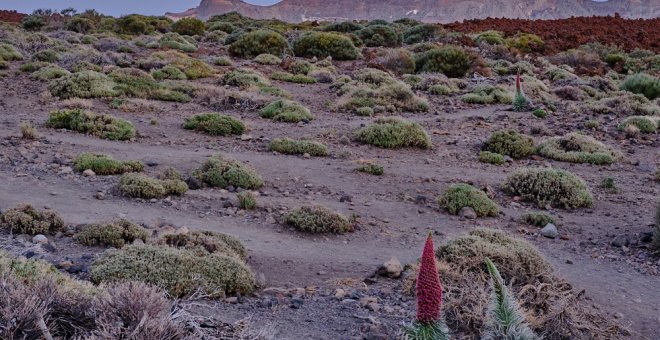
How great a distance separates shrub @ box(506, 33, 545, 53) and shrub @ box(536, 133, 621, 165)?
18947 mm

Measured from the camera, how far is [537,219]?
8516mm

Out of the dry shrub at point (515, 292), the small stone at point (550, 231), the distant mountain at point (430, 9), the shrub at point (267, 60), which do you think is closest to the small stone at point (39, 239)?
the dry shrub at point (515, 292)

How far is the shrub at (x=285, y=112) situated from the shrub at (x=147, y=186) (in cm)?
573

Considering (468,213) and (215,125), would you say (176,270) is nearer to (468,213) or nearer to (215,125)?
(468,213)

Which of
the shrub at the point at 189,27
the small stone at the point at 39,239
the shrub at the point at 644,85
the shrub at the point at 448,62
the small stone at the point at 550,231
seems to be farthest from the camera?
the shrub at the point at 189,27

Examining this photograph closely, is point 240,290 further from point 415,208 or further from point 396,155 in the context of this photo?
point 396,155

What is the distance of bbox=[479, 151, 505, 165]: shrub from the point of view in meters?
11.7

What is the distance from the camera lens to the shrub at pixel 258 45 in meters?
26.1

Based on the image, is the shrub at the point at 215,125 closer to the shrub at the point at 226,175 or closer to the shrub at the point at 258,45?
the shrub at the point at 226,175

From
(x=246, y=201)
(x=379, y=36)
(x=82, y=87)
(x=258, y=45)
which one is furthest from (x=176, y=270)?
(x=379, y=36)

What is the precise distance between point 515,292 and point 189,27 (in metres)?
33.1

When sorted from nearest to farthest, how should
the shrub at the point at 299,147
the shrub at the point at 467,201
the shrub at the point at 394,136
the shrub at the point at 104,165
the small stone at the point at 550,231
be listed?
the small stone at the point at 550,231
the shrub at the point at 467,201
the shrub at the point at 104,165
the shrub at the point at 299,147
the shrub at the point at 394,136

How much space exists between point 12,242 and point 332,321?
11.2ft

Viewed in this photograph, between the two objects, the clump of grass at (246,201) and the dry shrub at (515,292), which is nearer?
the dry shrub at (515,292)
